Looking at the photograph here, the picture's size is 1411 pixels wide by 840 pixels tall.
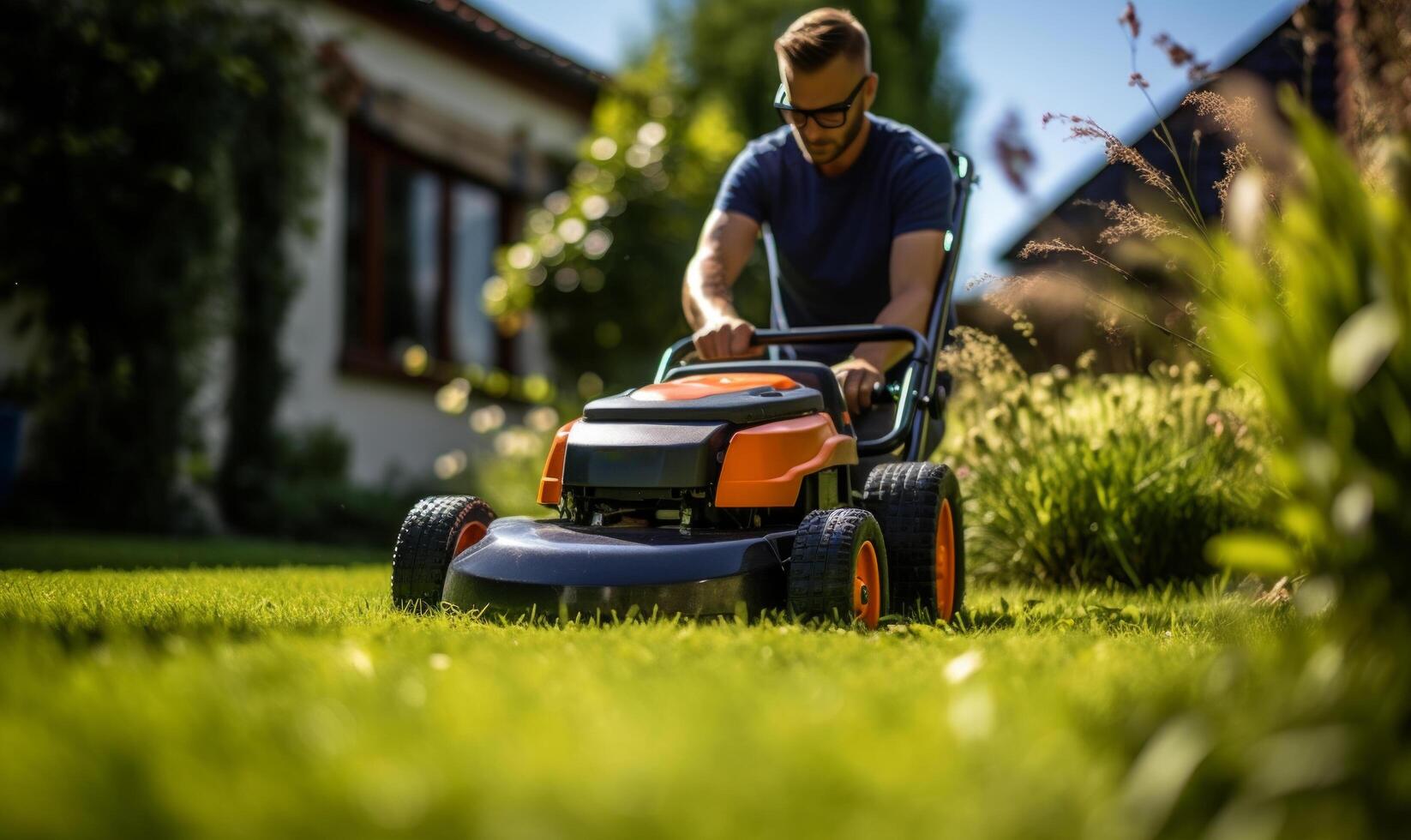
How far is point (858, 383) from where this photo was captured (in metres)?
4.14

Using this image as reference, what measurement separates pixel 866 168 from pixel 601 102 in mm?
7239

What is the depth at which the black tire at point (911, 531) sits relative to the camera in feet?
12.1

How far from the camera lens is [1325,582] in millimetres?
1905

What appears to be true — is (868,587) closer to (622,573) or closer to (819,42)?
(622,573)

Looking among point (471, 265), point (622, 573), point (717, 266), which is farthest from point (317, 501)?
point (622, 573)

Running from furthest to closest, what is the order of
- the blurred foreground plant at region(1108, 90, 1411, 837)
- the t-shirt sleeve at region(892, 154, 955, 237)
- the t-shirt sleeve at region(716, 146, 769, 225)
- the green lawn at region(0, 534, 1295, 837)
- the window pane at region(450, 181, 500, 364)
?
the window pane at region(450, 181, 500, 364)
the t-shirt sleeve at region(716, 146, 769, 225)
the t-shirt sleeve at region(892, 154, 955, 237)
the blurred foreground plant at region(1108, 90, 1411, 837)
the green lawn at region(0, 534, 1295, 837)

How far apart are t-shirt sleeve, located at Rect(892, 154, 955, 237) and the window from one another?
5.74 m

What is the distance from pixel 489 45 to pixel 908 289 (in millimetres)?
7015

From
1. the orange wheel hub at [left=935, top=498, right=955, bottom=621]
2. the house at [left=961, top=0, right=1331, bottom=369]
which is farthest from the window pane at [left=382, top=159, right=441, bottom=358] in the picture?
the orange wheel hub at [left=935, top=498, right=955, bottom=621]

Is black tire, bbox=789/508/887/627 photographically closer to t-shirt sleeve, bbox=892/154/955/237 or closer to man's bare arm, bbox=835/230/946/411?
man's bare arm, bbox=835/230/946/411

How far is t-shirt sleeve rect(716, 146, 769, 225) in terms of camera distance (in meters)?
4.90

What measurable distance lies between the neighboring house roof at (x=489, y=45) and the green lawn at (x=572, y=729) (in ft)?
25.8

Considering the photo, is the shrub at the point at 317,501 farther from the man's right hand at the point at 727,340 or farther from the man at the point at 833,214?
the man's right hand at the point at 727,340

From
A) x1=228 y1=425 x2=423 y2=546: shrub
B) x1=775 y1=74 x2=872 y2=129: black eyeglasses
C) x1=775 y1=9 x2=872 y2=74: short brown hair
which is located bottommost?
x1=228 y1=425 x2=423 y2=546: shrub
